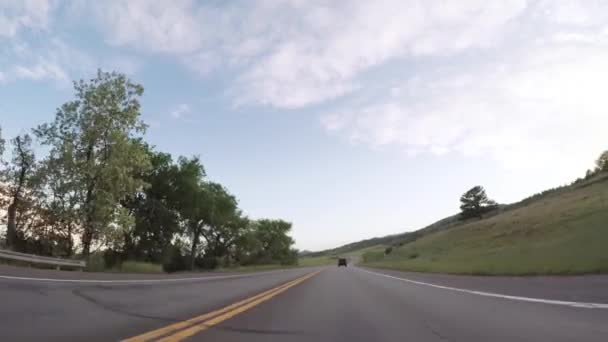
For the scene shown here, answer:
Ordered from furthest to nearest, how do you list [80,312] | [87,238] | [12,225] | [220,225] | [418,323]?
[220,225], [12,225], [87,238], [418,323], [80,312]

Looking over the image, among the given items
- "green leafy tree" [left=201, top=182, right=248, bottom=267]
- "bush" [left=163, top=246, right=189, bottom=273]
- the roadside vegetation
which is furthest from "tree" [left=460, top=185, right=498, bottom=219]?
"bush" [left=163, top=246, right=189, bottom=273]

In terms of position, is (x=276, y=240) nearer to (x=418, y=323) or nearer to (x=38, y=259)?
(x=38, y=259)

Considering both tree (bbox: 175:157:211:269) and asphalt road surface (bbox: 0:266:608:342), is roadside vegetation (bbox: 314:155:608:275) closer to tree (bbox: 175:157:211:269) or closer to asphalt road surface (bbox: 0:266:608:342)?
asphalt road surface (bbox: 0:266:608:342)

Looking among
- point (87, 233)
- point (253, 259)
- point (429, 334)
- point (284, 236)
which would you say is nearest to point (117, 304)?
point (429, 334)

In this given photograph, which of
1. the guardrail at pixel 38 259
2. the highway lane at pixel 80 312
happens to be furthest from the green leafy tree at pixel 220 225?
the highway lane at pixel 80 312

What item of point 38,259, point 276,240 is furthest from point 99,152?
point 276,240

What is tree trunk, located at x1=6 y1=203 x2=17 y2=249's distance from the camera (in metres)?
36.0

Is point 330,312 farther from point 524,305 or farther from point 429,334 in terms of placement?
point 524,305

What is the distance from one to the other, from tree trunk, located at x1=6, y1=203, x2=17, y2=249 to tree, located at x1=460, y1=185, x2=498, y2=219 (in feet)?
345

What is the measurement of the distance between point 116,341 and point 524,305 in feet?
25.1

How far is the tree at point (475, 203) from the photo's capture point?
390ft

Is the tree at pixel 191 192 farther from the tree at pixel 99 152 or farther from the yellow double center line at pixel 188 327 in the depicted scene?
the yellow double center line at pixel 188 327

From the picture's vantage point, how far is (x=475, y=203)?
11981 centimetres

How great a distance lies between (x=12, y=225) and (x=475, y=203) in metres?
107
